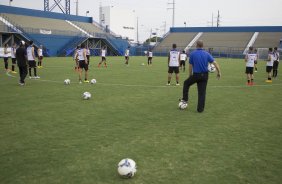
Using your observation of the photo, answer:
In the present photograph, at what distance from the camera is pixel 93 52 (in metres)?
62.2

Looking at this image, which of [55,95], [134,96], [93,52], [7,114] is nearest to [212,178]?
[7,114]

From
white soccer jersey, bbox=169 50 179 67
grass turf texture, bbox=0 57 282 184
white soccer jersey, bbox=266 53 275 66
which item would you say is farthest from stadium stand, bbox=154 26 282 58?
grass turf texture, bbox=0 57 282 184

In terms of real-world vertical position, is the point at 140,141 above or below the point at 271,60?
below

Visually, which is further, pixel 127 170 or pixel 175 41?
pixel 175 41

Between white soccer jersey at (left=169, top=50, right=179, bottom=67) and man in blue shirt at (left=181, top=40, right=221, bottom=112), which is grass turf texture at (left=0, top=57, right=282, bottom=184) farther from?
white soccer jersey at (left=169, top=50, right=179, bottom=67)

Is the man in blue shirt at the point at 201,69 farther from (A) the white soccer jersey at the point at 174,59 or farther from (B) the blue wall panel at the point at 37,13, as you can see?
(B) the blue wall panel at the point at 37,13

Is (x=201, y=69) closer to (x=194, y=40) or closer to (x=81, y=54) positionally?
(x=81, y=54)

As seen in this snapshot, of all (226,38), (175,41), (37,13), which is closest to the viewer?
(37,13)

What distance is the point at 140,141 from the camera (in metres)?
6.34

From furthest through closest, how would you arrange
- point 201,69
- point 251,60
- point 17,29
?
1. point 17,29
2. point 251,60
3. point 201,69

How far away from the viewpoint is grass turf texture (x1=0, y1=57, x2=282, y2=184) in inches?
185

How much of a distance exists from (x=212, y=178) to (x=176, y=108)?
5.47m

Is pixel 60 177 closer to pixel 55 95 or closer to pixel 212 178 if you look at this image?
pixel 212 178

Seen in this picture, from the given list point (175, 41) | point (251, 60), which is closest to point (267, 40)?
point (175, 41)
